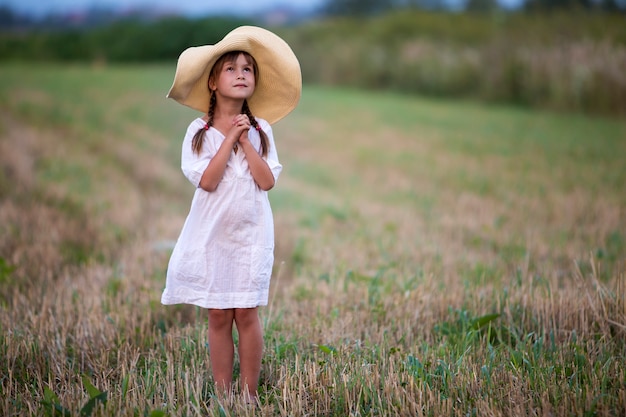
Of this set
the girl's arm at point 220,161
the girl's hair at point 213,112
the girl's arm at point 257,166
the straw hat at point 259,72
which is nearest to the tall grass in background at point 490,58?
the straw hat at point 259,72

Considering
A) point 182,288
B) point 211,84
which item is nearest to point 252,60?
point 211,84

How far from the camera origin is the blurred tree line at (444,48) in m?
17.6

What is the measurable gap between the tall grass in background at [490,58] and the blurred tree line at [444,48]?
0.03 metres

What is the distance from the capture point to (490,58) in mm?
20828

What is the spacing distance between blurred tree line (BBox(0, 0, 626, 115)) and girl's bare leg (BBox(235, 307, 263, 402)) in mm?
15671

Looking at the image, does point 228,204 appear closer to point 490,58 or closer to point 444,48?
point 490,58

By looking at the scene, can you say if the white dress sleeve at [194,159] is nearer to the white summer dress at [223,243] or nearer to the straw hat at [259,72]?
the white summer dress at [223,243]

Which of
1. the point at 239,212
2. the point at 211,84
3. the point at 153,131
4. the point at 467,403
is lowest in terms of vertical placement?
the point at 467,403

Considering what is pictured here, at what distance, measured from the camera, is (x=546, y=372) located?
330 cm

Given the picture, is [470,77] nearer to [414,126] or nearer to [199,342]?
[414,126]

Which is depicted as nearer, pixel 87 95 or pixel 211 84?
pixel 211 84

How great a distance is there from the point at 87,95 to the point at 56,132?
8318 mm

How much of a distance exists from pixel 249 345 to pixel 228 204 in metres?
0.78

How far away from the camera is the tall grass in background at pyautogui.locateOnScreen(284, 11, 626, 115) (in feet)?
56.3
